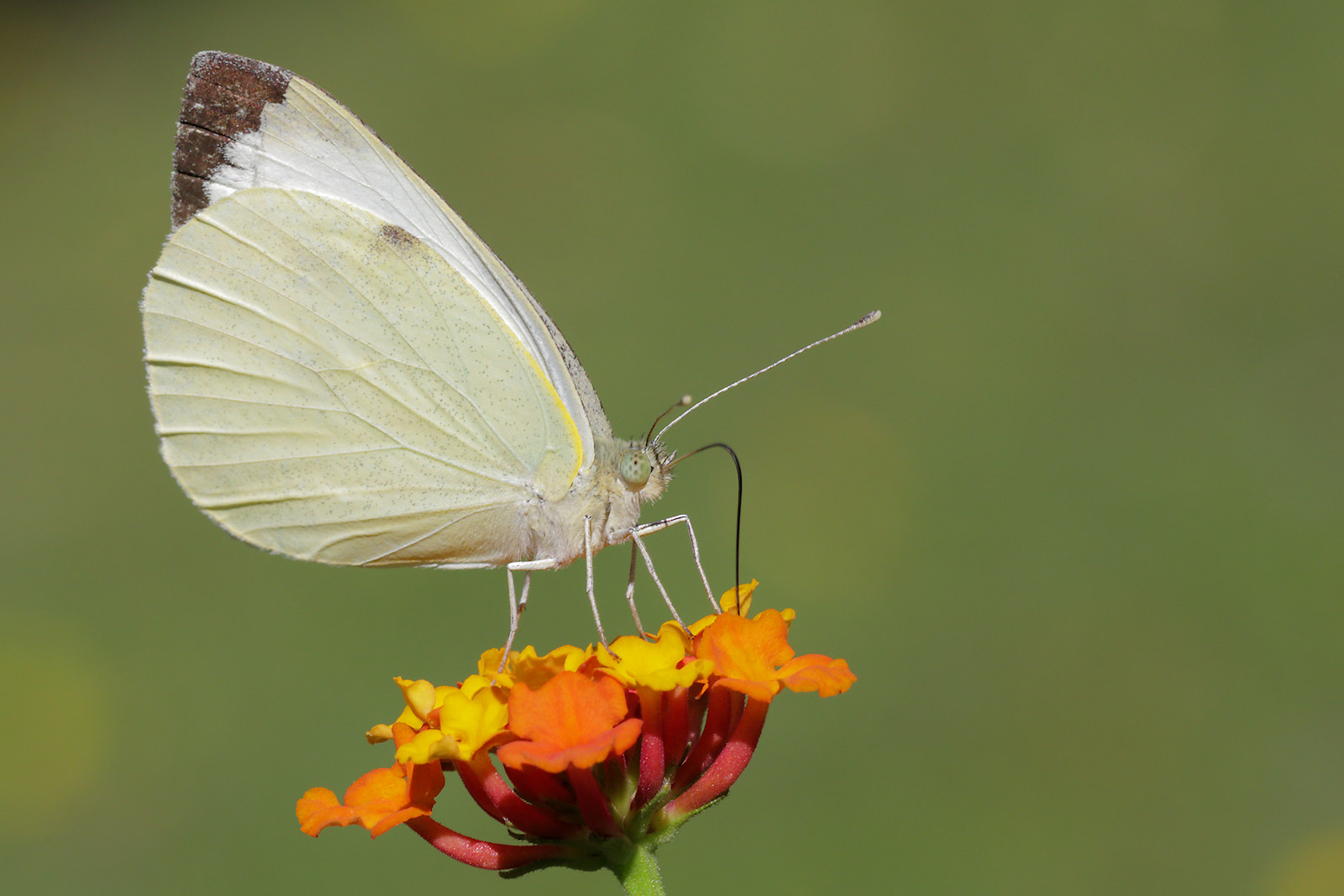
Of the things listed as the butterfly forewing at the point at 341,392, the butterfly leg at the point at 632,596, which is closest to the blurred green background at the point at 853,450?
the butterfly leg at the point at 632,596

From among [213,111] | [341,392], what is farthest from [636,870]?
[213,111]

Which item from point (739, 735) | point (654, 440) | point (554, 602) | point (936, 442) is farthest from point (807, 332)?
point (739, 735)

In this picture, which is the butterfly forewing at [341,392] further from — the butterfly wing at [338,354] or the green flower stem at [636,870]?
the green flower stem at [636,870]

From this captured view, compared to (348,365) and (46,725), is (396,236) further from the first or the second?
(46,725)

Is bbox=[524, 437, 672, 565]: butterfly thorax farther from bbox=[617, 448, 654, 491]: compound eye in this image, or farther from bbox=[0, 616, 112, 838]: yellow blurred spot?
bbox=[0, 616, 112, 838]: yellow blurred spot

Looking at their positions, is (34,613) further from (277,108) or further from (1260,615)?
(1260,615)

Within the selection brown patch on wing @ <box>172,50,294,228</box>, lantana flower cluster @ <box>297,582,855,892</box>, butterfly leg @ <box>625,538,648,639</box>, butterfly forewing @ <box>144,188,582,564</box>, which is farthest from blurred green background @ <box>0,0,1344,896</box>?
brown patch on wing @ <box>172,50,294,228</box>
